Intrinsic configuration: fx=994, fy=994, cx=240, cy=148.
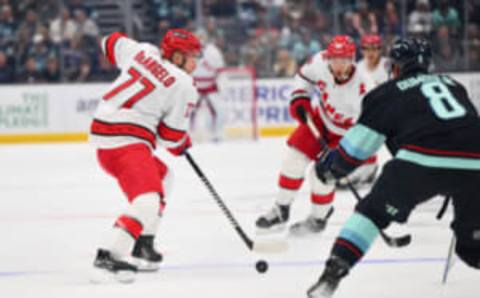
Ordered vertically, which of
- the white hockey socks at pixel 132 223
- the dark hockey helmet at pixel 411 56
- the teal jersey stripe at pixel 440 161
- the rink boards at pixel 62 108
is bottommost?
the rink boards at pixel 62 108

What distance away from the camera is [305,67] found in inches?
215

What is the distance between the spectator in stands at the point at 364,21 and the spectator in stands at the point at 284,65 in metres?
0.85

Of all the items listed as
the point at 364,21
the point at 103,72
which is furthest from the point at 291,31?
the point at 103,72

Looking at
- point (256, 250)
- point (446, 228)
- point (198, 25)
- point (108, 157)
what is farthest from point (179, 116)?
point (198, 25)

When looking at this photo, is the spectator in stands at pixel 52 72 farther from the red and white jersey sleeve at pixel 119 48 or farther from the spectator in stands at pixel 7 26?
the red and white jersey sleeve at pixel 119 48

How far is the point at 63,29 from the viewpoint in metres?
11.8

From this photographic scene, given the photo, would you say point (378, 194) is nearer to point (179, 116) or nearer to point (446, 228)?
point (179, 116)

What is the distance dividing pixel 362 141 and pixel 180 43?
1307mm

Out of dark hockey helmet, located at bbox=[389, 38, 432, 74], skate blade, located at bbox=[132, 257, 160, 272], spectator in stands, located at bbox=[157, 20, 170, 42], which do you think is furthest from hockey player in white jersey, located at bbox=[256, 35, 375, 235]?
spectator in stands, located at bbox=[157, 20, 170, 42]

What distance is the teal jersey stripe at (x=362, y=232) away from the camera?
321 centimetres

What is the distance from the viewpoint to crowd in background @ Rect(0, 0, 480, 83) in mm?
11578

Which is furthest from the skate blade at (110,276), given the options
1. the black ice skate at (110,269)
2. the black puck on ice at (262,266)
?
the black puck on ice at (262,266)

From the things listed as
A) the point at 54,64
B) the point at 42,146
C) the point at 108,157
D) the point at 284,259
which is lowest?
the point at 42,146

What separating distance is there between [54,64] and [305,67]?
6.51m
